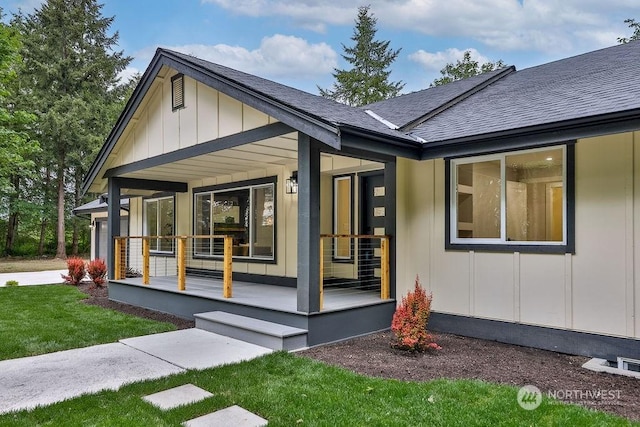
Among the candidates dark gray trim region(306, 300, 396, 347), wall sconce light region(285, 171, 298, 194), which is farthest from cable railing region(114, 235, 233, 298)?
dark gray trim region(306, 300, 396, 347)

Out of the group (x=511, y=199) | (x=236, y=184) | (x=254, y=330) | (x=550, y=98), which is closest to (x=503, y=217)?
(x=511, y=199)

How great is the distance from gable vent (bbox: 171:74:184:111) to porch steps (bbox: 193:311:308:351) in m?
3.67

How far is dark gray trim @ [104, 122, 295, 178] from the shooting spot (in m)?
5.62

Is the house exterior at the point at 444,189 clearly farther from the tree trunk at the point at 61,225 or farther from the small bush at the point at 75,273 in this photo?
the tree trunk at the point at 61,225

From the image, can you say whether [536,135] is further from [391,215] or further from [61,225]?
[61,225]

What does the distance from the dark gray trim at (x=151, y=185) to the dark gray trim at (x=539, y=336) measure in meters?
7.03

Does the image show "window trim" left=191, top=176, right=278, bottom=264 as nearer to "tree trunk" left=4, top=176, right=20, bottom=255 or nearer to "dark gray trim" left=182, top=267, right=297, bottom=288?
"dark gray trim" left=182, top=267, right=297, bottom=288

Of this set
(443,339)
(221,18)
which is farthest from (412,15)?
(443,339)

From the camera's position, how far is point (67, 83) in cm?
2234

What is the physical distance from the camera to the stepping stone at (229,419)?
3059 millimetres

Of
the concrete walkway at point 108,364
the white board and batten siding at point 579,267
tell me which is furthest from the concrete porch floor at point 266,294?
the white board and batten siding at point 579,267

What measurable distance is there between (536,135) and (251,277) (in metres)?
6.14

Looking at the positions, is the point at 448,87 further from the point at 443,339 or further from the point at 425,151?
the point at 443,339

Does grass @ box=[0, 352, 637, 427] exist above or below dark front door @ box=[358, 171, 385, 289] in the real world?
below
